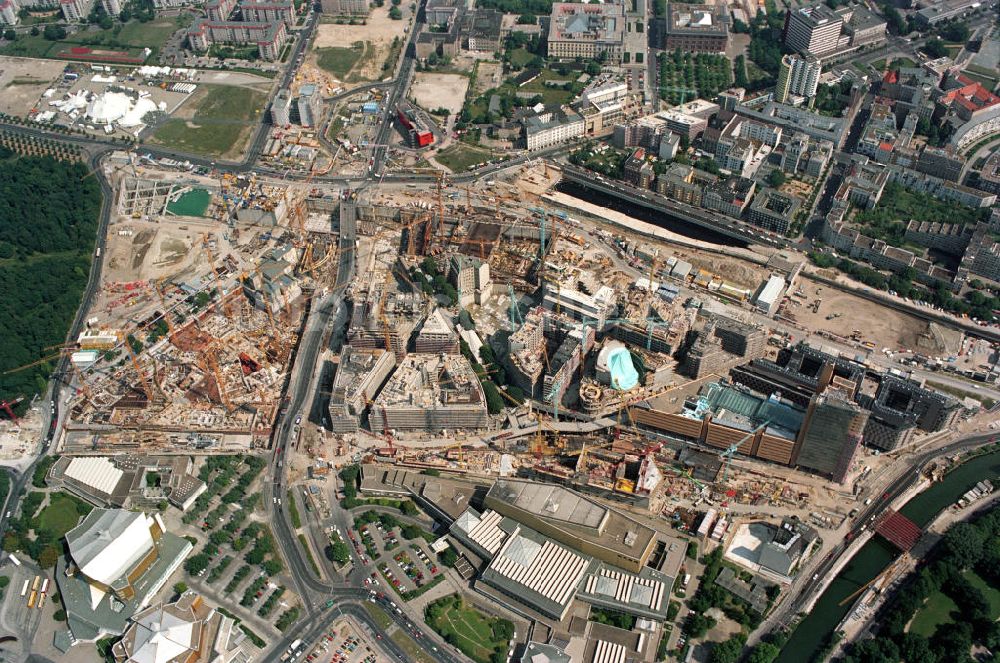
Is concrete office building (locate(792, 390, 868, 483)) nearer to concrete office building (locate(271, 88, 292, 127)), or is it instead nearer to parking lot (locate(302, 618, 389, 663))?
parking lot (locate(302, 618, 389, 663))

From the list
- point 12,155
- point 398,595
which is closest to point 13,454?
point 398,595

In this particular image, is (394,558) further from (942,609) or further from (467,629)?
(942,609)

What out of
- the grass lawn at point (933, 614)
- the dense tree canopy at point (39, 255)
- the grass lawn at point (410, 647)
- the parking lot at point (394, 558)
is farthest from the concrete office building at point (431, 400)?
the grass lawn at point (933, 614)

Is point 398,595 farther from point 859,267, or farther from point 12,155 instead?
point 12,155

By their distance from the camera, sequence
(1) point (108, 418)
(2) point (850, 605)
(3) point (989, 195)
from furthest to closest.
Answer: (3) point (989, 195) → (1) point (108, 418) → (2) point (850, 605)

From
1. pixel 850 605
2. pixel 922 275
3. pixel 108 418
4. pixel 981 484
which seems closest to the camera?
pixel 850 605
